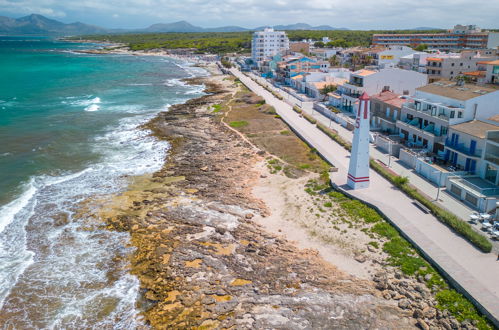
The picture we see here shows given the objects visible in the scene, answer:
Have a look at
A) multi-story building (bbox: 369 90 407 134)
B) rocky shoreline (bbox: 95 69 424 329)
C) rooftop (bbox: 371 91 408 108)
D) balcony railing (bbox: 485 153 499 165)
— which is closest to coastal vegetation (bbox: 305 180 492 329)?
rocky shoreline (bbox: 95 69 424 329)

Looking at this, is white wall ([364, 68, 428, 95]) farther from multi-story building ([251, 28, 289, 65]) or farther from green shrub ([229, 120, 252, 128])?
multi-story building ([251, 28, 289, 65])

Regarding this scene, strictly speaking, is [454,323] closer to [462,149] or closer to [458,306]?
[458,306]

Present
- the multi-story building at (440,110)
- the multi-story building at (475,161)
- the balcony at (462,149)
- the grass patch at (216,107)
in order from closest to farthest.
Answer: the multi-story building at (475,161) < the balcony at (462,149) < the multi-story building at (440,110) < the grass patch at (216,107)

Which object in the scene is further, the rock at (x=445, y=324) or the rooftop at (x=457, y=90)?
the rooftop at (x=457, y=90)

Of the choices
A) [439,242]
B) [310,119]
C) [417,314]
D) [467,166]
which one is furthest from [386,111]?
[417,314]

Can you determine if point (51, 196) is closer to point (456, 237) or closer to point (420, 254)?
point (420, 254)

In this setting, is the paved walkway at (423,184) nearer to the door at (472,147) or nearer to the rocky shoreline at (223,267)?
the door at (472,147)

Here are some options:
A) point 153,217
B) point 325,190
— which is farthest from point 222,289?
point 325,190

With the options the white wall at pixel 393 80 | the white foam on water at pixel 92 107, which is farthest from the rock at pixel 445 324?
the white foam on water at pixel 92 107
